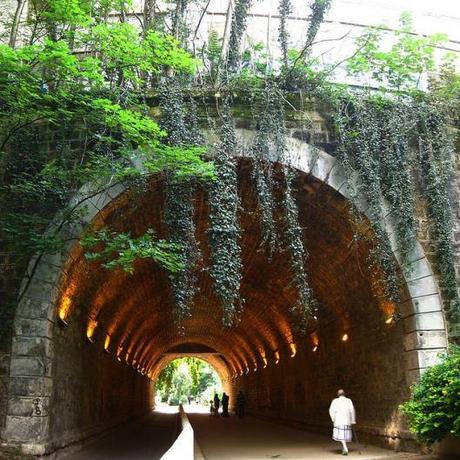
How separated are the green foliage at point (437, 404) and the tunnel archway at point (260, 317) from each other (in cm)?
86

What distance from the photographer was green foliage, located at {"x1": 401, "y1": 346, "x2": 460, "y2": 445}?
7707 mm

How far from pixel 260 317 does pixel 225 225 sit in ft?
31.7

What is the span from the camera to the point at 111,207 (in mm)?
9250

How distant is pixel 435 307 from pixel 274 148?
370cm

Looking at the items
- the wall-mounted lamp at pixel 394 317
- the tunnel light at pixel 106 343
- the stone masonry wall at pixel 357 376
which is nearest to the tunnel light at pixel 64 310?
the tunnel light at pixel 106 343

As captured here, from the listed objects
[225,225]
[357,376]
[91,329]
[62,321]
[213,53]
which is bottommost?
[357,376]

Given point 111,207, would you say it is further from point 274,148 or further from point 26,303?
point 274,148

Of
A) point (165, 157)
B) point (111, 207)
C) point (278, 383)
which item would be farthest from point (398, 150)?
point (278, 383)

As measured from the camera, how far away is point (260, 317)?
18203 millimetres

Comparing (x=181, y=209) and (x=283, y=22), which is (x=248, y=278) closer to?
(x=181, y=209)

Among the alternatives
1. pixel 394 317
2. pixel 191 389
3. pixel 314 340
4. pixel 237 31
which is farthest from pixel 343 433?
pixel 191 389

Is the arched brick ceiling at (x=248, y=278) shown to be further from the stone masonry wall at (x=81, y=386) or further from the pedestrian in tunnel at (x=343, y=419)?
the pedestrian in tunnel at (x=343, y=419)

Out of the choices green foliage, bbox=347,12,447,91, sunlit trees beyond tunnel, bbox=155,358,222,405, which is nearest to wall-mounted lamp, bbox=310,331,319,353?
green foliage, bbox=347,12,447,91

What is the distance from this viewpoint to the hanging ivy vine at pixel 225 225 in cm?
887
